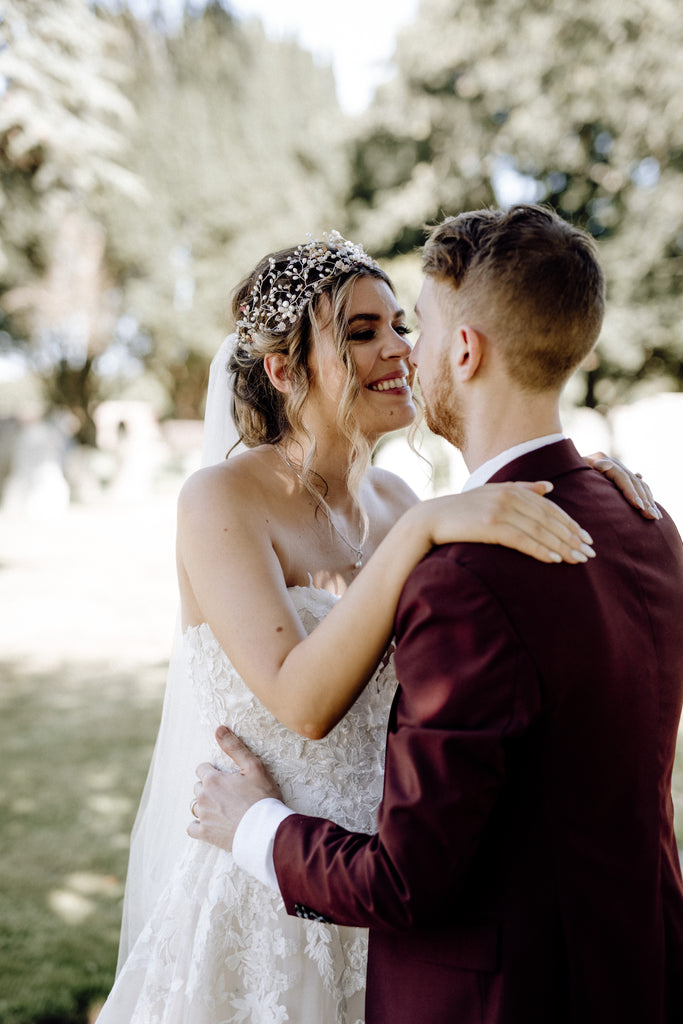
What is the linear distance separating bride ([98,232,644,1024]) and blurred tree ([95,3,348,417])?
2367cm

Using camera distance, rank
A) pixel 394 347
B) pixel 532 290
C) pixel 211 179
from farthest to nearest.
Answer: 1. pixel 211 179
2. pixel 394 347
3. pixel 532 290

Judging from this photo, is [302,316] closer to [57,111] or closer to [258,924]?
[258,924]

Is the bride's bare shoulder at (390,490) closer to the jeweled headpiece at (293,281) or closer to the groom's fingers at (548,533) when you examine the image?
the jeweled headpiece at (293,281)

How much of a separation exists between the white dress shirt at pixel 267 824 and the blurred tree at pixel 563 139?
790 inches

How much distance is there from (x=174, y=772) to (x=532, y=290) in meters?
2.18

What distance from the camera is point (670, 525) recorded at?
1788 mm

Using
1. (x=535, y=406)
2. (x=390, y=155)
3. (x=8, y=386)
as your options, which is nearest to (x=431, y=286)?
(x=535, y=406)

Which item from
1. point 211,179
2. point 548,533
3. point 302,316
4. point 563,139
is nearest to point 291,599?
point 302,316

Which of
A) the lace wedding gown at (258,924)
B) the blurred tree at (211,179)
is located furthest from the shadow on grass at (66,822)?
the blurred tree at (211,179)

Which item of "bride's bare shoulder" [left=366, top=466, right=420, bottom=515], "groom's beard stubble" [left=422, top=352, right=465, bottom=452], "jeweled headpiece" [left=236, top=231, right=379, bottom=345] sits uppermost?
"jeweled headpiece" [left=236, top=231, right=379, bottom=345]

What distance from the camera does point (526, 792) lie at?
1424 mm

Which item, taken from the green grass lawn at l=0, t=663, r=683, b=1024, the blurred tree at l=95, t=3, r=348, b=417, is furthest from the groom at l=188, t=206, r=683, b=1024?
the blurred tree at l=95, t=3, r=348, b=417

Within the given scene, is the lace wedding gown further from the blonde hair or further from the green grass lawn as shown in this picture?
the green grass lawn

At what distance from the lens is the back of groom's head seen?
1581mm
